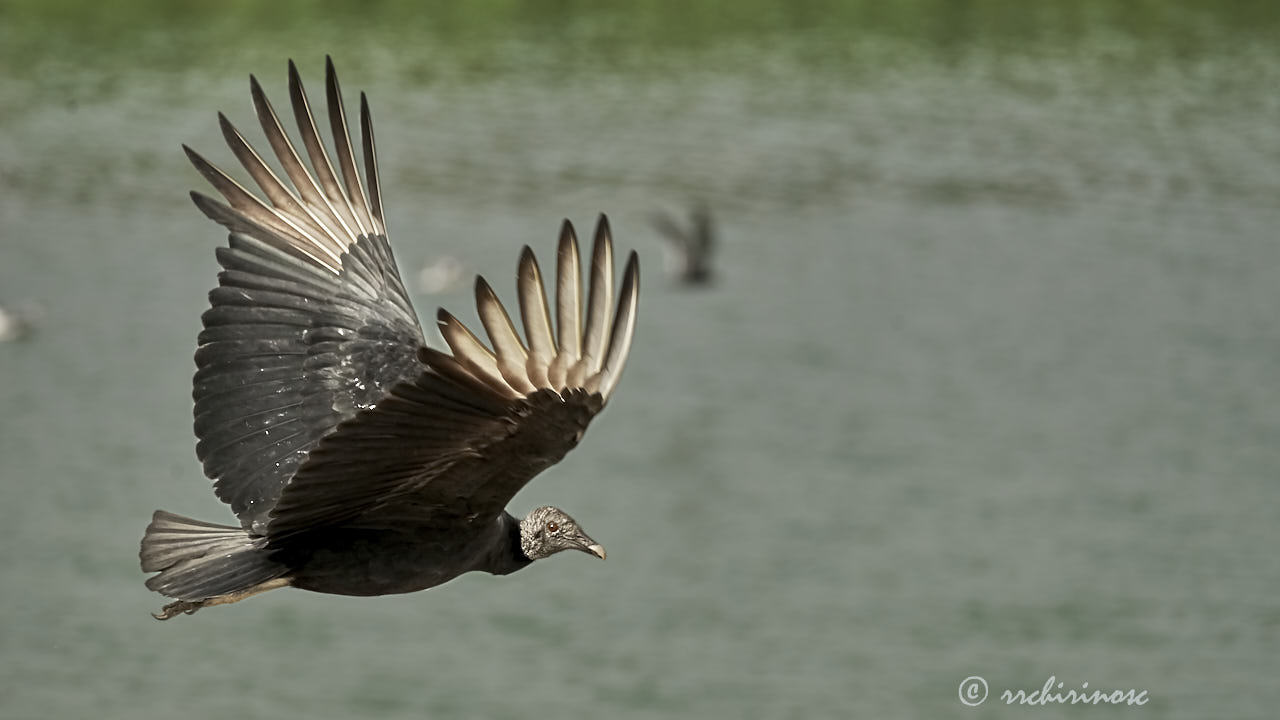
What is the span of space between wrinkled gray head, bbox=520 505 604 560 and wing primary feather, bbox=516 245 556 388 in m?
0.98

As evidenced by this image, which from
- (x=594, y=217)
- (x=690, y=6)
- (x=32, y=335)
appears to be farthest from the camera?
(x=690, y=6)

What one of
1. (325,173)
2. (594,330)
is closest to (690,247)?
(325,173)

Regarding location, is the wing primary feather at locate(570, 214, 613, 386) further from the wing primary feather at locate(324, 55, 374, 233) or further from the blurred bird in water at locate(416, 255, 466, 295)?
the blurred bird in water at locate(416, 255, 466, 295)

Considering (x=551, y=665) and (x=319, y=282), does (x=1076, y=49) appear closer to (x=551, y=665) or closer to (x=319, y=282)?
(x=551, y=665)

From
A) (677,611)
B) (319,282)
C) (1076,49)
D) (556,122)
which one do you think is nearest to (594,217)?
(556,122)

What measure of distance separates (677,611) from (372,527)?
1138cm

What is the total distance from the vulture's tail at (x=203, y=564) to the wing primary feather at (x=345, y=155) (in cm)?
111

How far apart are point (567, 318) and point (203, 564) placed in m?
1.41

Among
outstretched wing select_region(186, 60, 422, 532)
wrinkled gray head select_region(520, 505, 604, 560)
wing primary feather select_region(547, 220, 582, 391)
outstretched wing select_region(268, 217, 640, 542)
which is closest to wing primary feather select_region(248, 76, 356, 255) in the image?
outstretched wing select_region(186, 60, 422, 532)

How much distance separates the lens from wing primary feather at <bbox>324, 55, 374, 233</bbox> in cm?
566

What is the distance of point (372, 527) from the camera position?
17.7 feet

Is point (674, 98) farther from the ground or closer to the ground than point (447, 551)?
farther from the ground

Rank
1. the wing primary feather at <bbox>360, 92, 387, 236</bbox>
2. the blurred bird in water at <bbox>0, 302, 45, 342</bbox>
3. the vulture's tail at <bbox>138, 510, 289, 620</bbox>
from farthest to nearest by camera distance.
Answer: the blurred bird in water at <bbox>0, 302, 45, 342</bbox>, the wing primary feather at <bbox>360, 92, 387, 236</bbox>, the vulture's tail at <bbox>138, 510, 289, 620</bbox>

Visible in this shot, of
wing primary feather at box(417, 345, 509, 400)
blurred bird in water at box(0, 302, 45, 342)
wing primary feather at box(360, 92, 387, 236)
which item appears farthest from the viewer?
blurred bird in water at box(0, 302, 45, 342)
